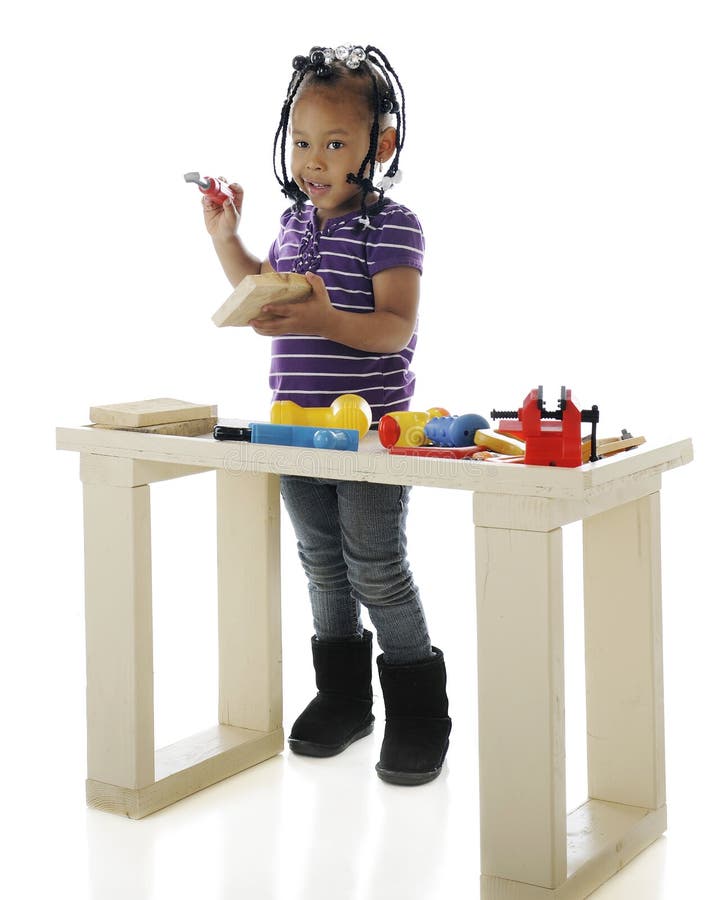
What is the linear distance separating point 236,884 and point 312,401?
633mm

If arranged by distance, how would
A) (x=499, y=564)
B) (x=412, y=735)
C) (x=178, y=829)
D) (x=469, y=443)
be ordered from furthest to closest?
(x=412, y=735) → (x=178, y=829) → (x=469, y=443) → (x=499, y=564)

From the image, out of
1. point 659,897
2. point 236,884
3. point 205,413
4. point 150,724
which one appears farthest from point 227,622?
point 659,897

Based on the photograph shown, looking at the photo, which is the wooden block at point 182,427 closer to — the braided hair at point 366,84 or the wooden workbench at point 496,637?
the wooden workbench at point 496,637

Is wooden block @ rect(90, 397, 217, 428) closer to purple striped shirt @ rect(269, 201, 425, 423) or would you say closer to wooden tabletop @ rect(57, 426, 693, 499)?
wooden tabletop @ rect(57, 426, 693, 499)

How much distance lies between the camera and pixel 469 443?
162cm

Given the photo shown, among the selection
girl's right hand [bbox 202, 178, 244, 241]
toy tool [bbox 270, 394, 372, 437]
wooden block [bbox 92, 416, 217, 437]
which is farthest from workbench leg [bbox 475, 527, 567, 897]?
girl's right hand [bbox 202, 178, 244, 241]

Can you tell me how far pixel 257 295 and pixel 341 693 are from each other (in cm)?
70

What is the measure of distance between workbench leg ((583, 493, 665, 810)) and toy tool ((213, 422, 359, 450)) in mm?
333

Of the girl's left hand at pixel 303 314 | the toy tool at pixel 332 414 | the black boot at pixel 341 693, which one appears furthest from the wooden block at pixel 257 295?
the black boot at pixel 341 693

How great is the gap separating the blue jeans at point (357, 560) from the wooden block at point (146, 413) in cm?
21

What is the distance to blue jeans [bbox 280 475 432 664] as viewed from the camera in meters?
1.86

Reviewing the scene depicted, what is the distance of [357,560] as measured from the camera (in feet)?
6.20

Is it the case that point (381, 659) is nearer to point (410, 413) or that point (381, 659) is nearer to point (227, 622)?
point (227, 622)

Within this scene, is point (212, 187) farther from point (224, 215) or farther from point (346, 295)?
point (346, 295)
